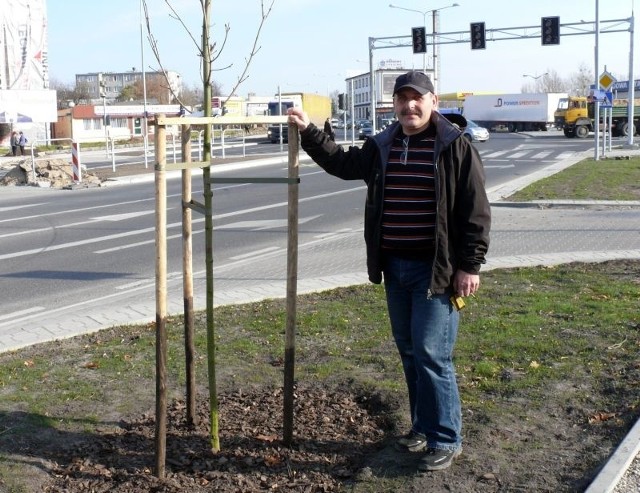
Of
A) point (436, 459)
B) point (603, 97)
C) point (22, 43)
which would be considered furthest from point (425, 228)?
point (22, 43)

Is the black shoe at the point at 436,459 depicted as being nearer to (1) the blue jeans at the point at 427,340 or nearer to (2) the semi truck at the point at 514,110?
(1) the blue jeans at the point at 427,340

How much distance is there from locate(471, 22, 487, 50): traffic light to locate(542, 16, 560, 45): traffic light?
350 cm

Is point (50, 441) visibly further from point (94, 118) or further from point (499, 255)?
point (94, 118)

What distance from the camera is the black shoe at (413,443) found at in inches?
166

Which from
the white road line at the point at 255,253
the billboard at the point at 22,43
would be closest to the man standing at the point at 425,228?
the white road line at the point at 255,253

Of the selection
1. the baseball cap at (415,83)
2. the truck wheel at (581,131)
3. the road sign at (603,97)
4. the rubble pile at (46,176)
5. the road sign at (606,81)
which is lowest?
the rubble pile at (46,176)

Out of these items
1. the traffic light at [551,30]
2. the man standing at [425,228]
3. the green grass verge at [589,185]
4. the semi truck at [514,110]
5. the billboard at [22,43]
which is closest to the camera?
the man standing at [425,228]

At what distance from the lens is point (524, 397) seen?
4980mm

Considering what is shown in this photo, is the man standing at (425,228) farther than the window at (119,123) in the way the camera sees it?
No

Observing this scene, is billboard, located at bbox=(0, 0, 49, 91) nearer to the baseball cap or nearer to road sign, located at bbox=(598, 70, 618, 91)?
road sign, located at bbox=(598, 70, 618, 91)

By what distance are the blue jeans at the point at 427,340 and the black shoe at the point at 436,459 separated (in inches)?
1.0

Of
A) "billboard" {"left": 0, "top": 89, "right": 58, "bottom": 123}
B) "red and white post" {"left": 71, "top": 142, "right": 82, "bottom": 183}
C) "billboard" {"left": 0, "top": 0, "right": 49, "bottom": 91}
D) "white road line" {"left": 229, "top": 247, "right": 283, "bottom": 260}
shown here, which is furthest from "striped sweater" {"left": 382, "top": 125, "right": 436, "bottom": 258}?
"billboard" {"left": 0, "top": 0, "right": 49, "bottom": 91}

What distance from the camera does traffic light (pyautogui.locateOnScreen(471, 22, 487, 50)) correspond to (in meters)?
46.6

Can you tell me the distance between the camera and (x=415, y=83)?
12.6ft
